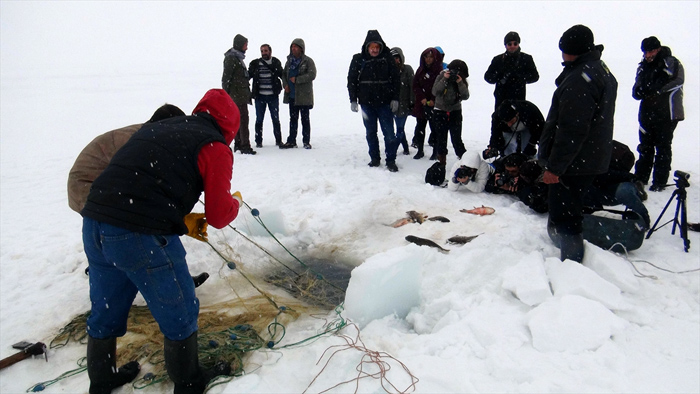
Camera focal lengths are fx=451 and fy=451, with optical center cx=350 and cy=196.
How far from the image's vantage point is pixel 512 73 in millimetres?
6125

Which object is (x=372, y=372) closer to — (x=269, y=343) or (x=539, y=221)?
(x=269, y=343)

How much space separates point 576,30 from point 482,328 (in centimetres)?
220

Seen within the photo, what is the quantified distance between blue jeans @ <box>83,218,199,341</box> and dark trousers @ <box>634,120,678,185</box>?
5.40 metres

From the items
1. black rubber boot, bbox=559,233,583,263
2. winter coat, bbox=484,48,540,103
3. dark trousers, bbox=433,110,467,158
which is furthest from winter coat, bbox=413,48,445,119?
black rubber boot, bbox=559,233,583,263

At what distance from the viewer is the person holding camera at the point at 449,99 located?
6.13 meters

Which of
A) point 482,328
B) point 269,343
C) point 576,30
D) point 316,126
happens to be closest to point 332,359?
point 269,343

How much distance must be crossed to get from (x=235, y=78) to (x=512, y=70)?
4200 mm

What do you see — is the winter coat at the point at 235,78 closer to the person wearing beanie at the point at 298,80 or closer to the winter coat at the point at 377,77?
the person wearing beanie at the point at 298,80

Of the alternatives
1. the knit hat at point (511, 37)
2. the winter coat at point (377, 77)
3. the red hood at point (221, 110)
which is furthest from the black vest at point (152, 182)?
the knit hat at point (511, 37)

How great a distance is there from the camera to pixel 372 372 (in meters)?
2.40

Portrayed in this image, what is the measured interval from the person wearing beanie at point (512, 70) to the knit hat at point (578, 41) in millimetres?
2927

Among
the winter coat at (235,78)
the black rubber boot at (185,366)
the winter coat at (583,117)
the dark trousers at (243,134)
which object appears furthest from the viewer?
the dark trousers at (243,134)

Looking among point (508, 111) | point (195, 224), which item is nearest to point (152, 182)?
point (195, 224)

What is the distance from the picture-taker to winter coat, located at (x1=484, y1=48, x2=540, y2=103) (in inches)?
240
